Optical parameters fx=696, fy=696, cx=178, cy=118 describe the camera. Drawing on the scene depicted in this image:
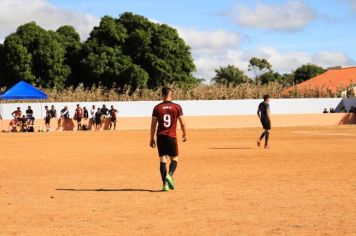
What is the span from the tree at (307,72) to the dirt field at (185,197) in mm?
82005

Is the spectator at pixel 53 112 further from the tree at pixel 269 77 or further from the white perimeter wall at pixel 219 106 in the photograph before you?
the tree at pixel 269 77

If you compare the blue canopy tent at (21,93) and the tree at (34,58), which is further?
the tree at (34,58)

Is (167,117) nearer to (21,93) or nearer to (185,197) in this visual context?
(185,197)

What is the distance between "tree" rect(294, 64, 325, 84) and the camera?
10019cm

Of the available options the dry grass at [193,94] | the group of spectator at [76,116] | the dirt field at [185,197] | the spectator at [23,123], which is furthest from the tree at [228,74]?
the dirt field at [185,197]

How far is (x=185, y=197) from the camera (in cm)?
1126

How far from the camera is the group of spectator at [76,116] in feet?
141

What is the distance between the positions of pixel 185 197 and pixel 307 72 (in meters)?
92.1

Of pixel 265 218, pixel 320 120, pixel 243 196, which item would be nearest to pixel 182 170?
pixel 243 196

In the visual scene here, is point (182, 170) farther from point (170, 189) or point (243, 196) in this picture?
point (243, 196)

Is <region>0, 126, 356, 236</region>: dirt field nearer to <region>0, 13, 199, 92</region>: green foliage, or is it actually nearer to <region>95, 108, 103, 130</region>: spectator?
<region>95, 108, 103, 130</region>: spectator

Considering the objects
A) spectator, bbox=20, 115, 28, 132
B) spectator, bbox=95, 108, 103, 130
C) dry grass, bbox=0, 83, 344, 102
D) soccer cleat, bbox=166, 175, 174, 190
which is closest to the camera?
soccer cleat, bbox=166, 175, 174, 190

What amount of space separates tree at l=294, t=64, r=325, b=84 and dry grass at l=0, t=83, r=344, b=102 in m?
44.9

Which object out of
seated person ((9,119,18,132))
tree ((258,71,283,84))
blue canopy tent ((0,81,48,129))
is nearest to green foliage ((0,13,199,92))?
seated person ((9,119,18,132))
